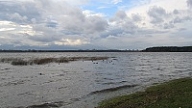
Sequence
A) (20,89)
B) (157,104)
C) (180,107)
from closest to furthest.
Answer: (180,107)
(157,104)
(20,89)

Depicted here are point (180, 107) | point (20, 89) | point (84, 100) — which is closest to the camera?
point (180, 107)

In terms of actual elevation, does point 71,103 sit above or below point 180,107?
below

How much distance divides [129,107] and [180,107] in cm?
333

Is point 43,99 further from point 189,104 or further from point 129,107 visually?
point 189,104

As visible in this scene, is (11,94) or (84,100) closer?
(84,100)

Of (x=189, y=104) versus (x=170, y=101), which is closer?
(x=189, y=104)

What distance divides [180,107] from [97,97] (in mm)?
12115

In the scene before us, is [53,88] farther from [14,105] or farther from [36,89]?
[14,105]

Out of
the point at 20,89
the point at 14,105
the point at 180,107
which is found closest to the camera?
the point at 180,107

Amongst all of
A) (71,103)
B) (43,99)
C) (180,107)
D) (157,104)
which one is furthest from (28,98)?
(180,107)

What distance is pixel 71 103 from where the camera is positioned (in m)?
23.4

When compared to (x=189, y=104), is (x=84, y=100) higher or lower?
lower

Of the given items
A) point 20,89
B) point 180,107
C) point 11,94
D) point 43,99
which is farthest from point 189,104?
point 20,89

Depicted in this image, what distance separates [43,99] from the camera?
83.6 feet
